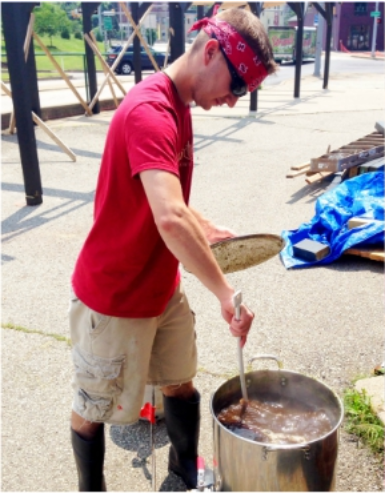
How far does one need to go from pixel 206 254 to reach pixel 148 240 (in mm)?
285

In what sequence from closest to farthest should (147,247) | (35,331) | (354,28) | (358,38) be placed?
1. (147,247)
2. (35,331)
3. (354,28)
4. (358,38)

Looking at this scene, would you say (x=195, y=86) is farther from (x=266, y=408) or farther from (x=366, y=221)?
(x=366, y=221)

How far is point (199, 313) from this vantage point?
13.8ft

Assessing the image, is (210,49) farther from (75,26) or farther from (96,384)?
(75,26)

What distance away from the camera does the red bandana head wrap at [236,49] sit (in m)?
1.86

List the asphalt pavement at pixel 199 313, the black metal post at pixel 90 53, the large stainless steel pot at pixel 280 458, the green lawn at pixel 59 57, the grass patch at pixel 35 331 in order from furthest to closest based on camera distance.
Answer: the green lawn at pixel 59 57 → the black metal post at pixel 90 53 → the grass patch at pixel 35 331 → the asphalt pavement at pixel 199 313 → the large stainless steel pot at pixel 280 458

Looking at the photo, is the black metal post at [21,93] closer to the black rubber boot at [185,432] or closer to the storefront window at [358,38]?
the black rubber boot at [185,432]

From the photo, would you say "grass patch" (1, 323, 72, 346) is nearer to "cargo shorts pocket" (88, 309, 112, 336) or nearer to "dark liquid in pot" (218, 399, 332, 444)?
"cargo shorts pocket" (88, 309, 112, 336)

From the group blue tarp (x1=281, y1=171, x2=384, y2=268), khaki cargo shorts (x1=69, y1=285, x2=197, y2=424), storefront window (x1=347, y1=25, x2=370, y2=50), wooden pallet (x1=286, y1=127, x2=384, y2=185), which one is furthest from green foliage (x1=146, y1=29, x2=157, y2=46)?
khaki cargo shorts (x1=69, y1=285, x2=197, y2=424)

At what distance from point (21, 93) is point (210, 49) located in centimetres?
503

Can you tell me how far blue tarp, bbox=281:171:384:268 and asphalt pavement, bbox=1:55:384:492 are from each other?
176mm

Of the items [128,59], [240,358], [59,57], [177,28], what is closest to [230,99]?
[240,358]

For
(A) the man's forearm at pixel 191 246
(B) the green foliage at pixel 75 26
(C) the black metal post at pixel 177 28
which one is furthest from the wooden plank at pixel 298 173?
(B) the green foliage at pixel 75 26

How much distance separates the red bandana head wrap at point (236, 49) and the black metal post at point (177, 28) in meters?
8.00
